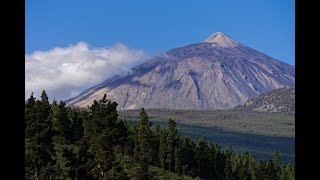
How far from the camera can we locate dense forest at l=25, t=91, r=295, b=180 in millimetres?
59656

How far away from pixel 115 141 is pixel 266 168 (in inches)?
3471

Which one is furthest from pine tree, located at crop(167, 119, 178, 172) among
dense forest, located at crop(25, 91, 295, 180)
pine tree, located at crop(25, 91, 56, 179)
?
pine tree, located at crop(25, 91, 56, 179)

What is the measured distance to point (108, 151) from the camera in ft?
196

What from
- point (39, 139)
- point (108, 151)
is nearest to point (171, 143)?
point (108, 151)

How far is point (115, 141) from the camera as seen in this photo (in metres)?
60.7

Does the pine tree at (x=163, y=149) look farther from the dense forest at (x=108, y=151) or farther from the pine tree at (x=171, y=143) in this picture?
the pine tree at (x=171, y=143)

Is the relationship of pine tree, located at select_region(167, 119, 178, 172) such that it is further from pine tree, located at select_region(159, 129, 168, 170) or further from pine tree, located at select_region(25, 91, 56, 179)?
pine tree, located at select_region(25, 91, 56, 179)

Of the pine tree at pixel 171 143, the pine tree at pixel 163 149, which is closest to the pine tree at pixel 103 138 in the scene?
the pine tree at pixel 171 143
